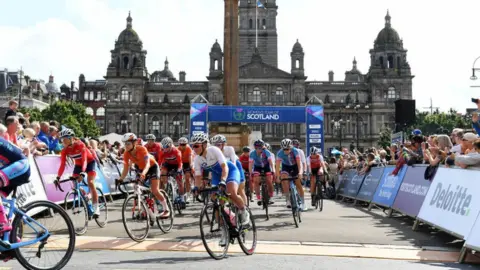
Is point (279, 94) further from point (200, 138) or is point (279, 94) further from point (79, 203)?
point (200, 138)

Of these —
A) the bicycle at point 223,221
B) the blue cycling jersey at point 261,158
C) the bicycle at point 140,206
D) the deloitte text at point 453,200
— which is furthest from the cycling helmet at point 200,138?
the blue cycling jersey at point 261,158

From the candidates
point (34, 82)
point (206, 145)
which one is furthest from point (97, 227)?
point (34, 82)

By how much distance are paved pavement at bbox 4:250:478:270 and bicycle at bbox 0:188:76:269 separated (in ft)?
2.53

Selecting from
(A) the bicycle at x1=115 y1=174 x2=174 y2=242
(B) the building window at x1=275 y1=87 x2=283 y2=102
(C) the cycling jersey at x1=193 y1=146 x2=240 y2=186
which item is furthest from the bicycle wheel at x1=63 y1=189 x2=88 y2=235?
(B) the building window at x1=275 y1=87 x2=283 y2=102

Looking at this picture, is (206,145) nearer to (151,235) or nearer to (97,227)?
(151,235)

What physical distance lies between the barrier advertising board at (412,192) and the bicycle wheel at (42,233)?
27.9 feet

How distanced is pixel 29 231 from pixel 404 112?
23.5 meters

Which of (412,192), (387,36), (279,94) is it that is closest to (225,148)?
(412,192)

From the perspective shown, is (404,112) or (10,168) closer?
(10,168)

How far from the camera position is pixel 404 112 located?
93.2ft

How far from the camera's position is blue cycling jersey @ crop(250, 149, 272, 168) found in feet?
55.4

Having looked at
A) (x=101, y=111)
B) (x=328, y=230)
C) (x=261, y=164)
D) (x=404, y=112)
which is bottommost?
(x=328, y=230)

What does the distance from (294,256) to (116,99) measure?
4010 inches

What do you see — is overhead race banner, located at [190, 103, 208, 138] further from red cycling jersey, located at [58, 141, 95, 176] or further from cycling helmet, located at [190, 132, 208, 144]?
cycling helmet, located at [190, 132, 208, 144]
